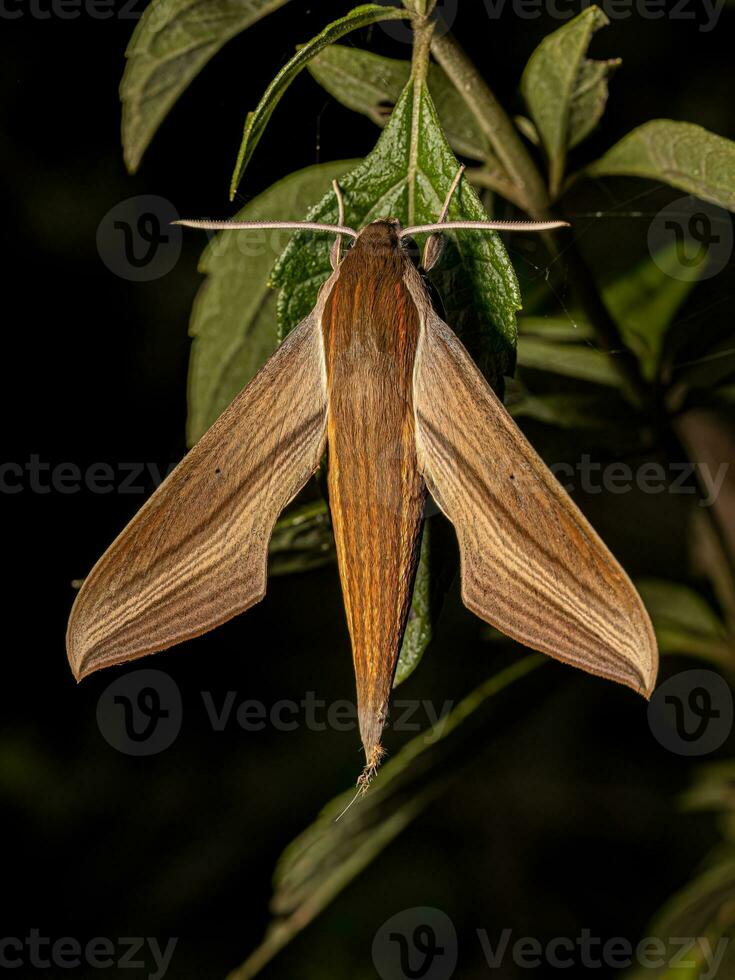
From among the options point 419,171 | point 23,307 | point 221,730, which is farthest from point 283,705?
point 419,171

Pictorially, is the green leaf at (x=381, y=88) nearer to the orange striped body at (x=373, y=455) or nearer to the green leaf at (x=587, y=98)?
the green leaf at (x=587, y=98)

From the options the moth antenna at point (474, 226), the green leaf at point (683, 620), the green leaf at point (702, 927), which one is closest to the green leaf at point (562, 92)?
the moth antenna at point (474, 226)

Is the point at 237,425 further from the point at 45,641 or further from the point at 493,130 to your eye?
the point at 45,641

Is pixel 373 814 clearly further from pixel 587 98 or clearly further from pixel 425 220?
pixel 587 98

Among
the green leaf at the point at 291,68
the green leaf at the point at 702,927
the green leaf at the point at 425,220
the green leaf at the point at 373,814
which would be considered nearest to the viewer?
the green leaf at the point at 291,68

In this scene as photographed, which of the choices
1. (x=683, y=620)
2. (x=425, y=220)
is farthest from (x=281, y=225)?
(x=683, y=620)

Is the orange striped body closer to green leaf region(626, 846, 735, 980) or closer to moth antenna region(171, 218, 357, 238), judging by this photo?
moth antenna region(171, 218, 357, 238)

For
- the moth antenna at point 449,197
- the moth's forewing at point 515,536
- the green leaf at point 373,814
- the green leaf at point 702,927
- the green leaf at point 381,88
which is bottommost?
the green leaf at point 702,927

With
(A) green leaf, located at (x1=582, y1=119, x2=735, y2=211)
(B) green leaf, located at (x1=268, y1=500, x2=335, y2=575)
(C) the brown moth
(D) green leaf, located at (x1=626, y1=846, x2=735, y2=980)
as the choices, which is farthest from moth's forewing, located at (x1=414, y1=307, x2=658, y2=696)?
(D) green leaf, located at (x1=626, y1=846, x2=735, y2=980)
